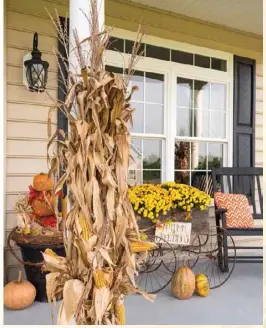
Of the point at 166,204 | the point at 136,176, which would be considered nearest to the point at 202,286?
the point at 166,204

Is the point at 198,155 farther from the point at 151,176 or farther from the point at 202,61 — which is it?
the point at 202,61

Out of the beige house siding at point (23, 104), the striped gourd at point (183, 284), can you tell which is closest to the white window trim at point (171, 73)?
the beige house siding at point (23, 104)

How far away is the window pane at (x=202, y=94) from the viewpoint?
445cm

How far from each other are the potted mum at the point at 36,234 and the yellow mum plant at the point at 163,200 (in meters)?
0.71

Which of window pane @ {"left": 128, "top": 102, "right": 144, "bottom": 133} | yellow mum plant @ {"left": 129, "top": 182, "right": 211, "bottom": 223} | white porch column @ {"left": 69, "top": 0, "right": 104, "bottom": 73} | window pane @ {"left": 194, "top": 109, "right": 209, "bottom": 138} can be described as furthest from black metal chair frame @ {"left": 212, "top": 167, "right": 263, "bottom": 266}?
white porch column @ {"left": 69, "top": 0, "right": 104, "bottom": 73}

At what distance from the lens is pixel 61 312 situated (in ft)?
3.97

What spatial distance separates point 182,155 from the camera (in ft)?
14.4

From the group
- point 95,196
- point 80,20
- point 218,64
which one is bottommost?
point 95,196

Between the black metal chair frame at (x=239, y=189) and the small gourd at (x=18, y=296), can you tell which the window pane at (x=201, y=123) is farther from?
the small gourd at (x=18, y=296)

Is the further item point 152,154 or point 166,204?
point 152,154

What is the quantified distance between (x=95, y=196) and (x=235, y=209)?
2.98 meters

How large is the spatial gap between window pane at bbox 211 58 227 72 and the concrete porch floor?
267 centimetres

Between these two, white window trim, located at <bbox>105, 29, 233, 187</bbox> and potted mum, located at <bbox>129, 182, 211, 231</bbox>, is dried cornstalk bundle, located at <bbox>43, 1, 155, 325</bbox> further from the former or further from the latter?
white window trim, located at <bbox>105, 29, 233, 187</bbox>

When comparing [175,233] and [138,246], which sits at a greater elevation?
[138,246]
